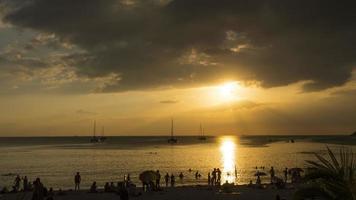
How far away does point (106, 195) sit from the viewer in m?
33.6

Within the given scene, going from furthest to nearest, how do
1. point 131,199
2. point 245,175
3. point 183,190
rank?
point 245,175, point 183,190, point 131,199

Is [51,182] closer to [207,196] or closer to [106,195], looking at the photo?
[106,195]

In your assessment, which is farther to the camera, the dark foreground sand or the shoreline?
the shoreline

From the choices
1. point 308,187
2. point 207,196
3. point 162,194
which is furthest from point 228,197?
point 308,187

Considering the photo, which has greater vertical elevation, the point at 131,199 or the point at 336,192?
the point at 336,192

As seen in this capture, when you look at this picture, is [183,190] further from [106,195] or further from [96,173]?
[96,173]

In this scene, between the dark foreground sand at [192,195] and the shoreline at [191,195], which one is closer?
the dark foreground sand at [192,195]

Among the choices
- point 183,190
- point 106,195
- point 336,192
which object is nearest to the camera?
point 336,192

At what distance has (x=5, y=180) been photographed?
54344mm

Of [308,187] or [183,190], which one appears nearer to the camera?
[308,187]

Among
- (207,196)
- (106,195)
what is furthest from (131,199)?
(207,196)

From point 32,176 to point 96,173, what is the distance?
808 cm

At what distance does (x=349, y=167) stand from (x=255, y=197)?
24.9m

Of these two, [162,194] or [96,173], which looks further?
[96,173]
